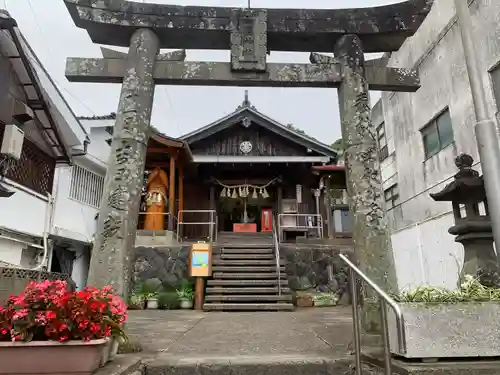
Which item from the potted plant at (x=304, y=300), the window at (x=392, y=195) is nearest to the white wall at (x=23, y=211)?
the potted plant at (x=304, y=300)

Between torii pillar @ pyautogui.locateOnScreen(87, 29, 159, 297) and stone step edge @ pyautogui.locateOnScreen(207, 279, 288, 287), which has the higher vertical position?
torii pillar @ pyautogui.locateOnScreen(87, 29, 159, 297)

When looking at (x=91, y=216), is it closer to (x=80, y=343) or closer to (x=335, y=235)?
(x=335, y=235)

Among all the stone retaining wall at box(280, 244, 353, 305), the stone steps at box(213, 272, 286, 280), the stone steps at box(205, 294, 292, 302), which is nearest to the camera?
the stone steps at box(205, 294, 292, 302)

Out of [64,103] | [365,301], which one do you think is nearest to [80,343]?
[365,301]

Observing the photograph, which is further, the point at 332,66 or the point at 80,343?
the point at 332,66

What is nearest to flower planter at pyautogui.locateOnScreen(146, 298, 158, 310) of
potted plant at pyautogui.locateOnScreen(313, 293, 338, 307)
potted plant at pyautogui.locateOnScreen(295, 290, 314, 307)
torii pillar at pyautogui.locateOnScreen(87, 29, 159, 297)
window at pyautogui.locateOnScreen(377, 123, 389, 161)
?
potted plant at pyautogui.locateOnScreen(295, 290, 314, 307)

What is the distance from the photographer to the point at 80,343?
8.95 feet

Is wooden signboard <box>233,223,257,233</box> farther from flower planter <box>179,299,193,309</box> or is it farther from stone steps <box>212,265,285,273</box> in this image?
flower planter <box>179,299,193,309</box>

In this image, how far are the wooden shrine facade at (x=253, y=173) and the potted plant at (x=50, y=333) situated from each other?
41.1ft

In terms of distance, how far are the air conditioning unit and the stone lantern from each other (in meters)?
9.09

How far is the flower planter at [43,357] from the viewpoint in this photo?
2.68m

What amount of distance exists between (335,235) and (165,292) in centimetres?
851

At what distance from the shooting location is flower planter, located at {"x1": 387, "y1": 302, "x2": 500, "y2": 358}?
9.38 feet

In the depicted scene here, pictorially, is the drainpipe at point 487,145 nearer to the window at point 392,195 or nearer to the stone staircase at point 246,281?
the stone staircase at point 246,281
